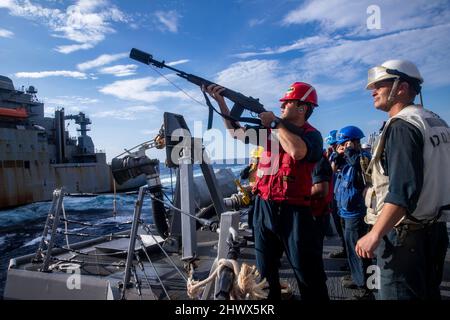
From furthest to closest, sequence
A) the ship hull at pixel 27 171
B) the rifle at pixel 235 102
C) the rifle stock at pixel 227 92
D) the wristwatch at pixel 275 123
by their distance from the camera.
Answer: the ship hull at pixel 27 171 < the rifle stock at pixel 227 92 < the rifle at pixel 235 102 < the wristwatch at pixel 275 123

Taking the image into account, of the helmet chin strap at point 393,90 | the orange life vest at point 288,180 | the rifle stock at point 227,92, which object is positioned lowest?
the orange life vest at point 288,180

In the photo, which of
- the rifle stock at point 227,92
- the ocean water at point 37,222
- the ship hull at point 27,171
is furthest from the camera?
the ship hull at point 27,171

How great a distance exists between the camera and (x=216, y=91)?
4238mm

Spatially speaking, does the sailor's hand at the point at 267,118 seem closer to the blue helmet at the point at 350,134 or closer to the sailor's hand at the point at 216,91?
the sailor's hand at the point at 216,91

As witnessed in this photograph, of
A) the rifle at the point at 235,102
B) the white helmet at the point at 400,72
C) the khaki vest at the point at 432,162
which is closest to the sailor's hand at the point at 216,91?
the rifle at the point at 235,102

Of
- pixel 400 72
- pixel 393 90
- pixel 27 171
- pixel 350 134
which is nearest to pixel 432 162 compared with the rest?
pixel 393 90

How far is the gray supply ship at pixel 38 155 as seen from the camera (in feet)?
105

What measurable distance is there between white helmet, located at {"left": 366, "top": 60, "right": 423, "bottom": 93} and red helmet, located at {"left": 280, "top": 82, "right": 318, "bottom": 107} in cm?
71

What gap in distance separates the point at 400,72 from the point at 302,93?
0.91 meters

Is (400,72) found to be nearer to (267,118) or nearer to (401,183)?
(401,183)

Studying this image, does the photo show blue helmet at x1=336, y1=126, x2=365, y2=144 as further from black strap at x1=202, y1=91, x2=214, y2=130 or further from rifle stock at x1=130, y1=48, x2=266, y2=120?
black strap at x1=202, y1=91, x2=214, y2=130

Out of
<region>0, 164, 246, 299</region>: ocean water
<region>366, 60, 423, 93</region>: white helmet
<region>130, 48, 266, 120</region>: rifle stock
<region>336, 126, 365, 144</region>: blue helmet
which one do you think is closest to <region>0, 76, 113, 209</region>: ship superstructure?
<region>0, 164, 246, 299</region>: ocean water

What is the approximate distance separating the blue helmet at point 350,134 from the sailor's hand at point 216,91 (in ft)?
6.33

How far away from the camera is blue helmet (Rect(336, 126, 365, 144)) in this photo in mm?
4582
